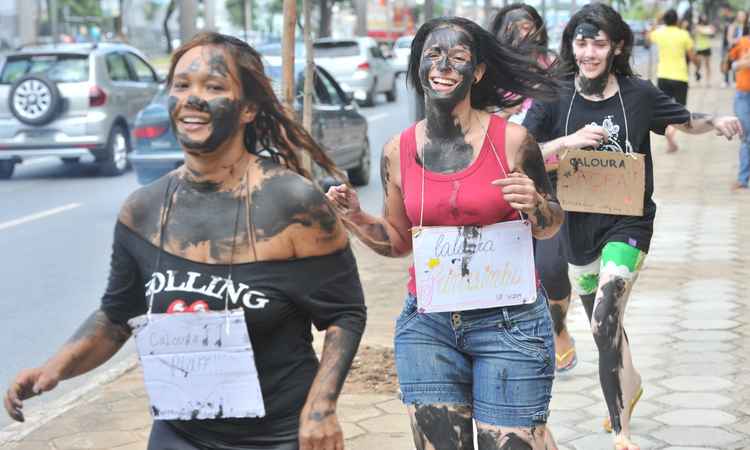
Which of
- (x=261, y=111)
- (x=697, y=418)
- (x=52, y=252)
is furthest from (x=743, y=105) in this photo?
(x=261, y=111)

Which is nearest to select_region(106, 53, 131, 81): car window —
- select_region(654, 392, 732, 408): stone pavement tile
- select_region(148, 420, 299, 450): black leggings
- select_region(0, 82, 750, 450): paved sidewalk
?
select_region(0, 82, 750, 450): paved sidewalk

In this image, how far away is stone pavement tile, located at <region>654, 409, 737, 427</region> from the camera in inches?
222

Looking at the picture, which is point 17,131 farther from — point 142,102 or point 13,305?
point 13,305

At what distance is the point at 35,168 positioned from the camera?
733 inches

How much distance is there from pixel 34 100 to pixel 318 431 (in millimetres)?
14222

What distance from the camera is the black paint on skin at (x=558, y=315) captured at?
6.10m

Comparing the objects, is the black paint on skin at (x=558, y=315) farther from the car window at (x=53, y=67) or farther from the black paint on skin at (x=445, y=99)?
the car window at (x=53, y=67)

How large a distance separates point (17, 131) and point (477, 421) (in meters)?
14.2

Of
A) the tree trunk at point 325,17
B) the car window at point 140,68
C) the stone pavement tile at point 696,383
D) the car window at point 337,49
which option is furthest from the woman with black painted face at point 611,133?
the tree trunk at point 325,17

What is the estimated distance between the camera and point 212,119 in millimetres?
3102

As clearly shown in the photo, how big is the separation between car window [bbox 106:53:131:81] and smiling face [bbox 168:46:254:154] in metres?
14.7

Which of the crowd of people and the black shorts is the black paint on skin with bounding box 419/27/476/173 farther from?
the black shorts

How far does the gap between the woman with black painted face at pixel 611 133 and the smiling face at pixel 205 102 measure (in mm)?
2141

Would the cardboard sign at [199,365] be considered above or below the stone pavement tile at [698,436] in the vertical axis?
above
